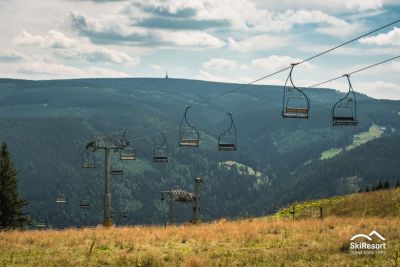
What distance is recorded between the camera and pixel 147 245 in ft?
72.7

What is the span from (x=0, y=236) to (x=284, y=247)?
12.3 m

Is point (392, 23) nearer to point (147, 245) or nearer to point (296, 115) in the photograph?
point (296, 115)

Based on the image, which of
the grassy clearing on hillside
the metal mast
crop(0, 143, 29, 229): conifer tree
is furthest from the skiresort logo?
crop(0, 143, 29, 229): conifer tree

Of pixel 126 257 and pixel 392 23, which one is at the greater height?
pixel 392 23

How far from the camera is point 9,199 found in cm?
6881

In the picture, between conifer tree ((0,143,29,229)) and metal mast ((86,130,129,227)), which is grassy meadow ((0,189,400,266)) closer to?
metal mast ((86,130,129,227))

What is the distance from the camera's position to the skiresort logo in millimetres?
18406

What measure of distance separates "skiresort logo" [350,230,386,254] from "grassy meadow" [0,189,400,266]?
242 millimetres

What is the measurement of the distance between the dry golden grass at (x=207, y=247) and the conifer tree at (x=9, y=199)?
4453cm

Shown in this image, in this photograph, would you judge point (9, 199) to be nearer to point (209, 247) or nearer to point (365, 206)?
point (365, 206)

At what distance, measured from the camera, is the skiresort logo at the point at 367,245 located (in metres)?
18.4

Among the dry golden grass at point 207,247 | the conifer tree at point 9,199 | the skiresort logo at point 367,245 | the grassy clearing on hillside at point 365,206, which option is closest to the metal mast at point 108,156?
the grassy clearing on hillside at point 365,206

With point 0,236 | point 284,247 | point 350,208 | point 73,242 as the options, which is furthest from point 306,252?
point 350,208

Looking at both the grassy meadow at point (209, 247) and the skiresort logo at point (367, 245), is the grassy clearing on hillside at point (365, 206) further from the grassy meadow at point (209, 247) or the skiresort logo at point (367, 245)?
the skiresort logo at point (367, 245)
